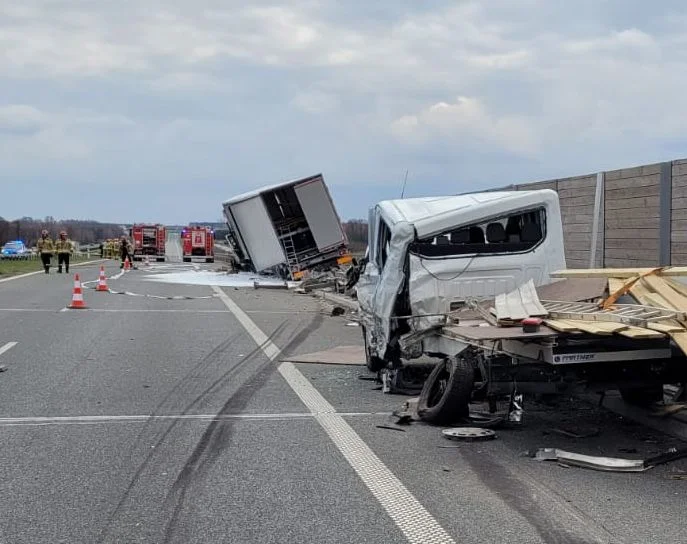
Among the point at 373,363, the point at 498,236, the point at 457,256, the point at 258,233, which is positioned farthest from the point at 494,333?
the point at 258,233

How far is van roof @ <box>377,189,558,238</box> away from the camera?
8562mm

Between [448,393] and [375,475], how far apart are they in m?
1.38

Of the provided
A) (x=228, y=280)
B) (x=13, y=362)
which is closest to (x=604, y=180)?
(x=13, y=362)

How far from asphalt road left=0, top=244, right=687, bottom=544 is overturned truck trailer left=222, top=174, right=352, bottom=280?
16861mm

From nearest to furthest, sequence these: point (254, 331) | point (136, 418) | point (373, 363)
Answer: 1. point (136, 418)
2. point (373, 363)
3. point (254, 331)

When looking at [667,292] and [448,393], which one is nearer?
[667,292]

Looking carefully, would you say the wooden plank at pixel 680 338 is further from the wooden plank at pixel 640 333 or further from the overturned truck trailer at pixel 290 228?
the overturned truck trailer at pixel 290 228

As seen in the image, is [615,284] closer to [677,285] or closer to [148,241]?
[677,285]

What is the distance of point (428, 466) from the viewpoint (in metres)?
6.02

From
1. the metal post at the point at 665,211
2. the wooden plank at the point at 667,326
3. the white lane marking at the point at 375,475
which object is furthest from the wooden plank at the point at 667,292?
the metal post at the point at 665,211

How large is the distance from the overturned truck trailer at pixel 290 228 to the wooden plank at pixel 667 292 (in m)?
20.6

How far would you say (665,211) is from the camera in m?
10.7

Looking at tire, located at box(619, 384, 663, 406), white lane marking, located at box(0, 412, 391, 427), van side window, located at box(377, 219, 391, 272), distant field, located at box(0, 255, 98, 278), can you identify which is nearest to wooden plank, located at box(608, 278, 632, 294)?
tire, located at box(619, 384, 663, 406)

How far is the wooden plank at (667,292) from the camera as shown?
6459 millimetres
